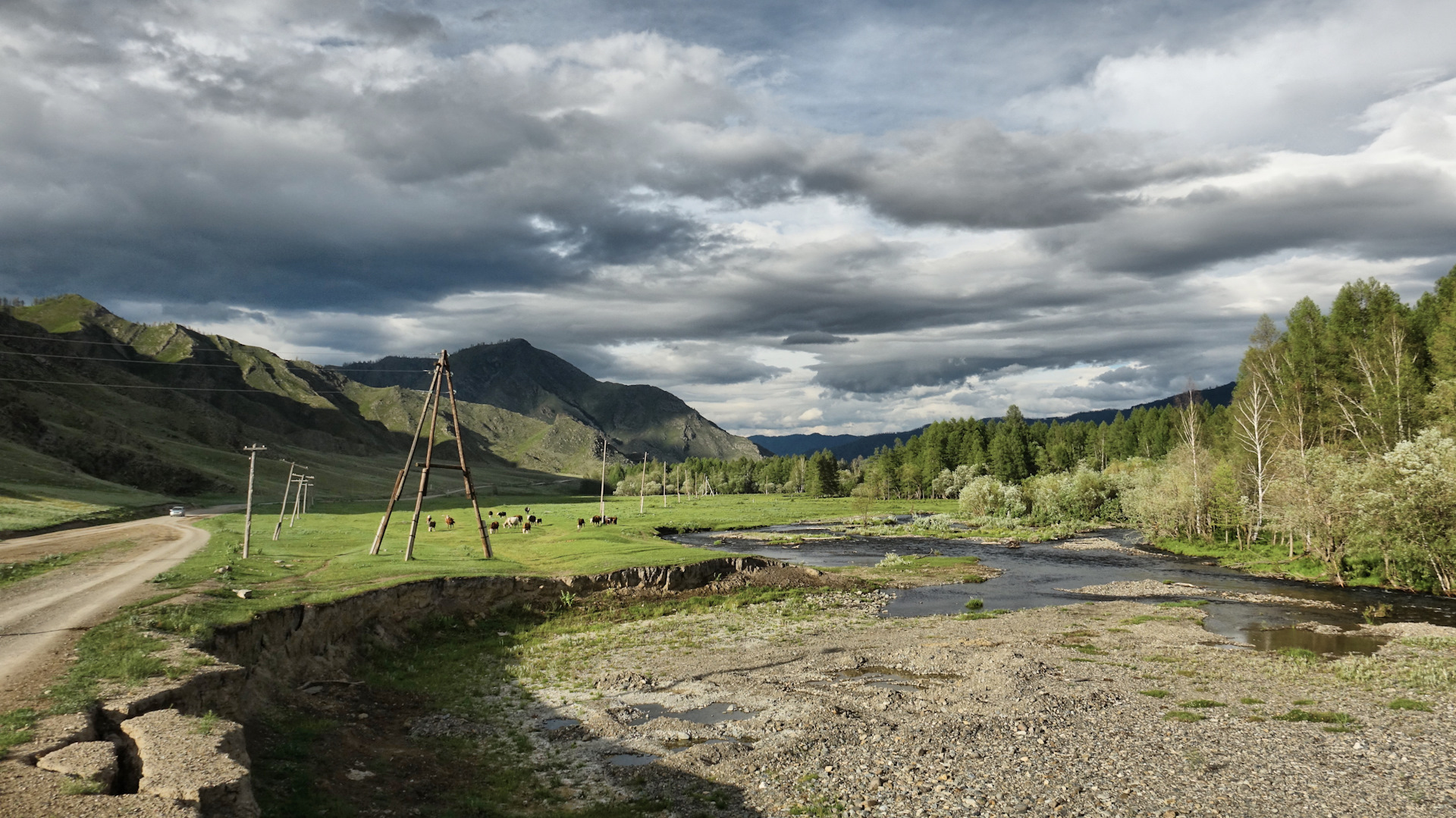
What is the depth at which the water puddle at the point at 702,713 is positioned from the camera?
1069 inches

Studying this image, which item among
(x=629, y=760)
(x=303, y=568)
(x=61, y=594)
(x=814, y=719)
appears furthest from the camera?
(x=303, y=568)

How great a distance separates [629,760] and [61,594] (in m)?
25.4

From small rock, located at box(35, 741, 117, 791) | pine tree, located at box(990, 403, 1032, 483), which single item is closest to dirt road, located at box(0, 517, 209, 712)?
small rock, located at box(35, 741, 117, 791)

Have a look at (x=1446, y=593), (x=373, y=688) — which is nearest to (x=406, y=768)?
(x=373, y=688)

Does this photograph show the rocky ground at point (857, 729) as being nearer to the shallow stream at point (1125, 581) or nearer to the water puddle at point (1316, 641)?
the water puddle at point (1316, 641)

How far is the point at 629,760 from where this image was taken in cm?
2338

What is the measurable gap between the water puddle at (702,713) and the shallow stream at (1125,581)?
24402 millimetres

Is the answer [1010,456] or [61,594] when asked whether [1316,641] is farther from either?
[1010,456]

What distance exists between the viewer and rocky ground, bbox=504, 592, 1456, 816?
20.3 metres

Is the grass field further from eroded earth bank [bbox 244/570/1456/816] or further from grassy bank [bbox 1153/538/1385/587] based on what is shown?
grassy bank [bbox 1153/538/1385/587]

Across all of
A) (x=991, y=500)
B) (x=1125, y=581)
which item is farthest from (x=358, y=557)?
(x=991, y=500)

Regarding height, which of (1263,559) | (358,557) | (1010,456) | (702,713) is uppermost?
(1010,456)

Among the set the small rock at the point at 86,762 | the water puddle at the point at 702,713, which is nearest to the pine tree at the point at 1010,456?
the water puddle at the point at 702,713

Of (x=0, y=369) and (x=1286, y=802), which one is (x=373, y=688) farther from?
(x=0, y=369)
